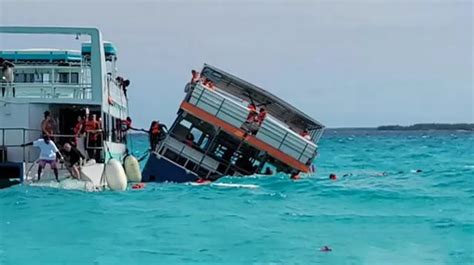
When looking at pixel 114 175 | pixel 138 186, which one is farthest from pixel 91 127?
pixel 138 186

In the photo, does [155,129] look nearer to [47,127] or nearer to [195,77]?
[195,77]

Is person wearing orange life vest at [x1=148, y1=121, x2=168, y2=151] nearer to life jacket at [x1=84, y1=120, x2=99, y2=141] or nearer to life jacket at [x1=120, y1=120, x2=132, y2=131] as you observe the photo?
life jacket at [x1=120, y1=120, x2=132, y2=131]

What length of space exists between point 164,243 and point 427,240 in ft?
17.2

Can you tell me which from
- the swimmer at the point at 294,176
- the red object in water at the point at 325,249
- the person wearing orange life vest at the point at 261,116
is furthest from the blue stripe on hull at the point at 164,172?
the red object in water at the point at 325,249

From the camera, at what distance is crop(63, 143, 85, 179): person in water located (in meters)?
21.9

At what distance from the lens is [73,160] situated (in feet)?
72.1

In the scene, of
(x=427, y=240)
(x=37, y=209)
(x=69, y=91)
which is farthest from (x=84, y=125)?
(x=427, y=240)

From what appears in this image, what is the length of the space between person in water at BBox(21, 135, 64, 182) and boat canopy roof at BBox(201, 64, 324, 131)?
28.9 feet

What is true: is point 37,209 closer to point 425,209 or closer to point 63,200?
point 63,200

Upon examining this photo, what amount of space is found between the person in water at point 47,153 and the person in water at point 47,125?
896 millimetres

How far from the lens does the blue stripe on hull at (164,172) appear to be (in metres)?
27.3

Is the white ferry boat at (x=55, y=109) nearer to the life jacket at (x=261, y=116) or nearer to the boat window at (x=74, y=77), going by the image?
the boat window at (x=74, y=77)

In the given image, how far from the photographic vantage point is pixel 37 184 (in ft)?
69.4

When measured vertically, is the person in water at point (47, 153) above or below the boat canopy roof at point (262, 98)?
below
